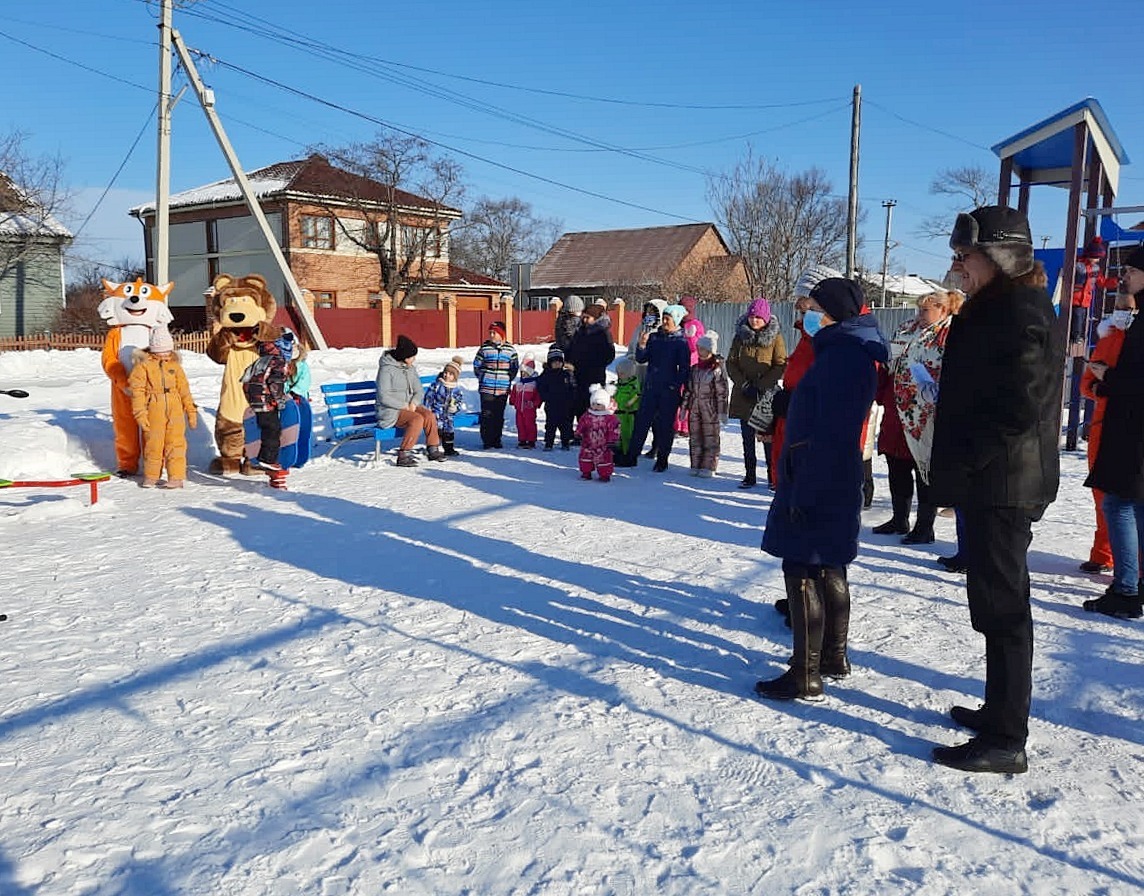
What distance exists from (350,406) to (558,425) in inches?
96.6

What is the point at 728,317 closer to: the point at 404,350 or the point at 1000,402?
the point at 404,350

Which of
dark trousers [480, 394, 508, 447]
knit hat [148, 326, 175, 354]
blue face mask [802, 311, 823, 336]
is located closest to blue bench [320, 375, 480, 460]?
dark trousers [480, 394, 508, 447]

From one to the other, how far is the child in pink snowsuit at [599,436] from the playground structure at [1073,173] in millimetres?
4782

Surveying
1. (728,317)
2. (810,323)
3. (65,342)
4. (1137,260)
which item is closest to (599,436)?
(810,323)

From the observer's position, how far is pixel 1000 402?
2934 mm

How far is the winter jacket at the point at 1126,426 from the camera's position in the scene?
Answer: 441 centimetres

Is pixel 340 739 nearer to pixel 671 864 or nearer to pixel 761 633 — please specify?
pixel 671 864

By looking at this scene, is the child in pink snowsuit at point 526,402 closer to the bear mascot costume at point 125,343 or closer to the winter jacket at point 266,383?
the winter jacket at point 266,383

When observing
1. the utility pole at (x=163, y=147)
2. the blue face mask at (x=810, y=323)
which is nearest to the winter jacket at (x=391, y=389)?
the blue face mask at (x=810, y=323)

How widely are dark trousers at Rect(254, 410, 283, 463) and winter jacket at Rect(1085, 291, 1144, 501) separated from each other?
665cm

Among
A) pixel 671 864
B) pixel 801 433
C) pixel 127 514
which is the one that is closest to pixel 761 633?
pixel 801 433

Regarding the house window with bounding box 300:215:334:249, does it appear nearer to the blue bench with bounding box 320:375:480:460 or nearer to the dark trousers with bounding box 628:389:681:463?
the blue bench with bounding box 320:375:480:460

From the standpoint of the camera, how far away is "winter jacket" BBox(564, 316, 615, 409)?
10328 millimetres

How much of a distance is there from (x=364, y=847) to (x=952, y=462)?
2.35 metres
